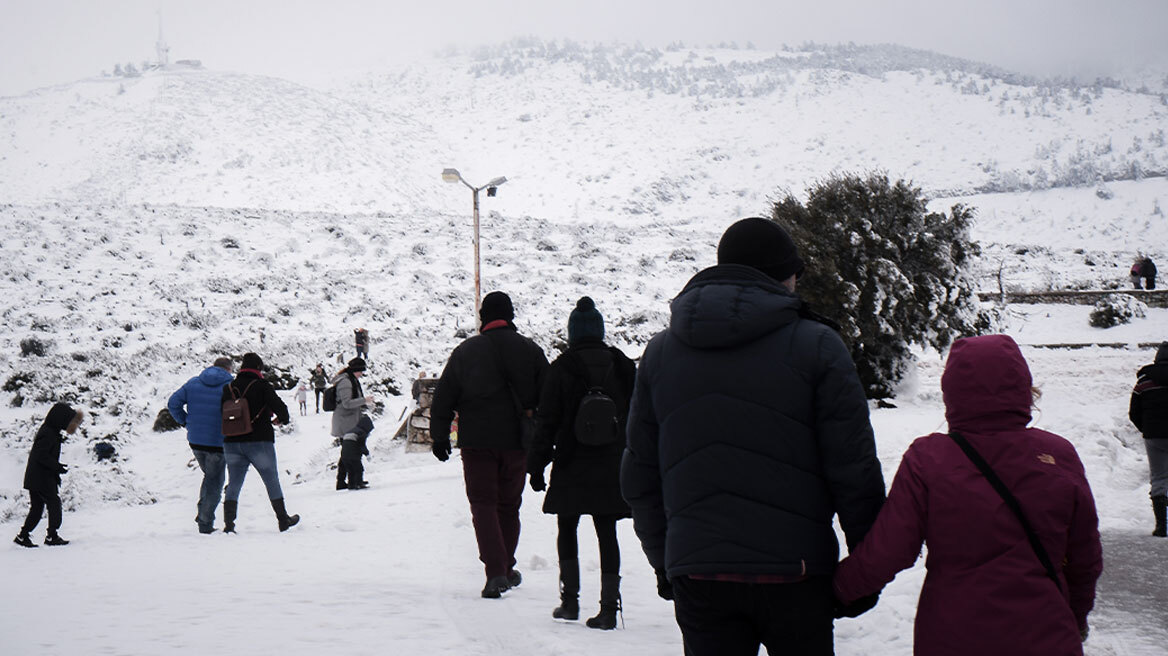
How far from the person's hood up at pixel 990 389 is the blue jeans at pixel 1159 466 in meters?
7.24

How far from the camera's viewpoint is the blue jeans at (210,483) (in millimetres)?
11070

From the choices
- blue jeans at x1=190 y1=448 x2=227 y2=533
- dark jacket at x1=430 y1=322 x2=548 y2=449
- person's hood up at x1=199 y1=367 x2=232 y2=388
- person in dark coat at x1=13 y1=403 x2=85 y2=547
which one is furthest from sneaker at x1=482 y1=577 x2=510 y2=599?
person in dark coat at x1=13 y1=403 x2=85 y2=547

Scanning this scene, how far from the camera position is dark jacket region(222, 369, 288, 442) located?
10.8 meters

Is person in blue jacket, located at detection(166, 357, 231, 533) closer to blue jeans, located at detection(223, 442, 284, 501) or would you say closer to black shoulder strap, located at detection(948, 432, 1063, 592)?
blue jeans, located at detection(223, 442, 284, 501)

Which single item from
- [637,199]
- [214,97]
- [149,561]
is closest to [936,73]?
[637,199]

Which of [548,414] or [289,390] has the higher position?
[548,414]

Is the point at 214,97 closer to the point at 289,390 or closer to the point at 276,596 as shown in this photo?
the point at 289,390

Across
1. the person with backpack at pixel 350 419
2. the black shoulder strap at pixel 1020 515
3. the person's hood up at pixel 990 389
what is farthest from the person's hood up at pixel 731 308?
the person with backpack at pixel 350 419

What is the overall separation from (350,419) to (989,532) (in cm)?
1262

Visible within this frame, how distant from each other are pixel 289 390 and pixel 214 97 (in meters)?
68.1

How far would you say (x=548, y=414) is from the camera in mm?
6055

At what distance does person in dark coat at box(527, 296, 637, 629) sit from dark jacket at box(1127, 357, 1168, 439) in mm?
5770

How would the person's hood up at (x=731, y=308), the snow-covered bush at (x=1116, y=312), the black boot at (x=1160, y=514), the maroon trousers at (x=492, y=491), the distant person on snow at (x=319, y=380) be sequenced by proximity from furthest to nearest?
1. the snow-covered bush at (x=1116, y=312)
2. the distant person on snow at (x=319, y=380)
3. the black boot at (x=1160, y=514)
4. the maroon trousers at (x=492, y=491)
5. the person's hood up at (x=731, y=308)

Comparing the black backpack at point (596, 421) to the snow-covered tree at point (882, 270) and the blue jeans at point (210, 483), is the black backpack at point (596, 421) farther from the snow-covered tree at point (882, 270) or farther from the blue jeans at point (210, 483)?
the snow-covered tree at point (882, 270)
